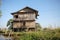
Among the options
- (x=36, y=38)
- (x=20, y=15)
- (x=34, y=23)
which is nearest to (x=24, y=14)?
(x=20, y=15)

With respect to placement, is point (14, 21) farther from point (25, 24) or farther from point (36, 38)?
point (36, 38)

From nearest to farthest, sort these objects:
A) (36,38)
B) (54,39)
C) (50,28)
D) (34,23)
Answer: (54,39)
(36,38)
(50,28)
(34,23)

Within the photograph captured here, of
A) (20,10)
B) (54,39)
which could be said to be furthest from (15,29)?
(54,39)

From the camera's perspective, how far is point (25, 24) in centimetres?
1408

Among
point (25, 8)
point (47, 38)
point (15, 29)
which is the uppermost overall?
point (25, 8)

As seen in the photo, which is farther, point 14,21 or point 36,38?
point 14,21

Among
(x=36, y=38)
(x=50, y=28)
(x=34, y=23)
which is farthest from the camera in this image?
(x=34, y=23)

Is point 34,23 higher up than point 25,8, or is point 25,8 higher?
point 25,8

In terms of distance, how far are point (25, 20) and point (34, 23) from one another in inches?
35.2

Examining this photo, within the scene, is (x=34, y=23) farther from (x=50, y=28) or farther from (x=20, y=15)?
(x=50, y=28)

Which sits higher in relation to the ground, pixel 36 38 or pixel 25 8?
pixel 25 8

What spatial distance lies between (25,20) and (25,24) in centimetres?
38

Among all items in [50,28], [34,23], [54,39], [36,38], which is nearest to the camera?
[54,39]

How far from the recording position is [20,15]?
567 inches
